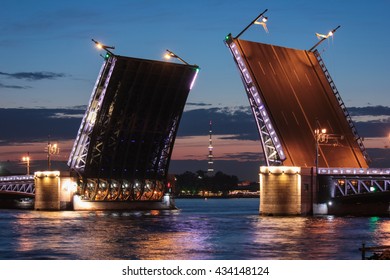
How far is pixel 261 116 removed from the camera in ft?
234

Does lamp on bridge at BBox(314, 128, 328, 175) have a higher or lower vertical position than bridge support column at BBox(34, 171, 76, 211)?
higher

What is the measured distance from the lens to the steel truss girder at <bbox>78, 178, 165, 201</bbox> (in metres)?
84.6

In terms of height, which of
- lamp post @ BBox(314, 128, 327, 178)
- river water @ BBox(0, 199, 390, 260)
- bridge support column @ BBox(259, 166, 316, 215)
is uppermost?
lamp post @ BBox(314, 128, 327, 178)

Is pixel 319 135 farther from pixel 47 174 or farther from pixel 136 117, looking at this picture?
pixel 47 174

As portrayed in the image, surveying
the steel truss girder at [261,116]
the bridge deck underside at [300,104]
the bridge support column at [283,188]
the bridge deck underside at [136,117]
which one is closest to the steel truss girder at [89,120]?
the bridge deck underside at [136,117]

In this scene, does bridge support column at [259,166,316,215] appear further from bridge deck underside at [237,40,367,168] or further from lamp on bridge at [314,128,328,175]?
lamp on bridge at [314,128,328,175]

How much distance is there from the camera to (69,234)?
161 feet

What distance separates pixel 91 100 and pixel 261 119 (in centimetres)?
1393

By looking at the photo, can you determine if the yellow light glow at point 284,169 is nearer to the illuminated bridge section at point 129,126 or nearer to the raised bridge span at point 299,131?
the raised bridge span at point 299,131

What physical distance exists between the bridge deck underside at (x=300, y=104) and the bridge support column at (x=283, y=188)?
45.4 inches

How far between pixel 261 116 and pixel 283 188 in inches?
231

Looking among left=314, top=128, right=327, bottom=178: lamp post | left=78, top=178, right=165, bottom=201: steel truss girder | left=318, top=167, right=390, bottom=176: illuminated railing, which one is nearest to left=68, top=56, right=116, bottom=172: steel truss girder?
left=78, top=178, right=165, bottom=201: steel truss girder

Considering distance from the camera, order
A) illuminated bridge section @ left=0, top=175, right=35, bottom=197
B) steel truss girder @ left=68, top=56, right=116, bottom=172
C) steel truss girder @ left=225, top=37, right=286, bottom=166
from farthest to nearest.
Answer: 1. illuminated bridge section @ left=0, top=175, right=35, bottom=197
2. steel truss girder @ left=68, top=56, right=116, bottom=172
3. steel truss girder @ left=225, top=37, right=286, bottom=166

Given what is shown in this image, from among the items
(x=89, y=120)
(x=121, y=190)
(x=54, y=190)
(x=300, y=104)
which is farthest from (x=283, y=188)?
Answer: (x=54, y=190)
